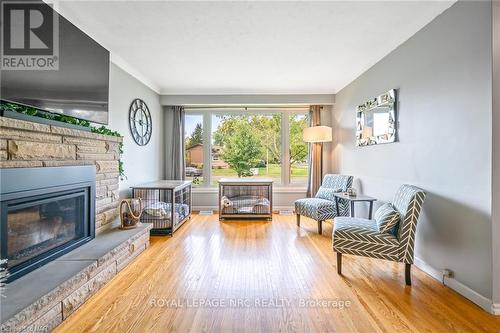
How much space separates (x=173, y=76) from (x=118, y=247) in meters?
2.98

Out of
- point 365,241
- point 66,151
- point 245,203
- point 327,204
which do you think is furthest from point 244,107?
point 365,241

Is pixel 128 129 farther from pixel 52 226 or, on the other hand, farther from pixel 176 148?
pixel 52 226

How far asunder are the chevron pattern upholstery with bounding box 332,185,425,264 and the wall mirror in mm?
968

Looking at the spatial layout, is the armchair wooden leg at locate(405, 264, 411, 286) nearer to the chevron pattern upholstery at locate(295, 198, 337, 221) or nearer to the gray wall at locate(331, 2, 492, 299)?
the gray wall at locate(331, 2, 492, 299)

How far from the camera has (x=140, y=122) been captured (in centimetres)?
429

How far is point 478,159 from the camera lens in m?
2.00

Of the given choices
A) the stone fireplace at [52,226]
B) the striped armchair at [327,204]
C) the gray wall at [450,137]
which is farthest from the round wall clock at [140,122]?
the gray wall at [450,137]

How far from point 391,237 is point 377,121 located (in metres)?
1.79

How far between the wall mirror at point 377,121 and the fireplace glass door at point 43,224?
3.58 metres

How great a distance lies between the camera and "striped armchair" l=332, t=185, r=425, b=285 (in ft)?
7.61

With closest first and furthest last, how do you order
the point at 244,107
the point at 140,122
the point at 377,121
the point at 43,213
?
the point at 43,213, the point at 377,121, the point at 140,122, the point at 244,107

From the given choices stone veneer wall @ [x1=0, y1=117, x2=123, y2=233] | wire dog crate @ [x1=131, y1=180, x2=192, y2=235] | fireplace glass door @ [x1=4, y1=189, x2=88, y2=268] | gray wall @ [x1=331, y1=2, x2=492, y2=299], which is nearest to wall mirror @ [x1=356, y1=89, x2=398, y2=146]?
gray wall @ [x1=331, y1=2, x2=492, y2=299]

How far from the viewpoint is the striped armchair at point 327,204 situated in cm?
385

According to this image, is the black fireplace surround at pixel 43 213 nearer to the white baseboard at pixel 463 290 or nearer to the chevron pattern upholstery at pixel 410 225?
the chevron pattern upholstery at pixel 410 225
